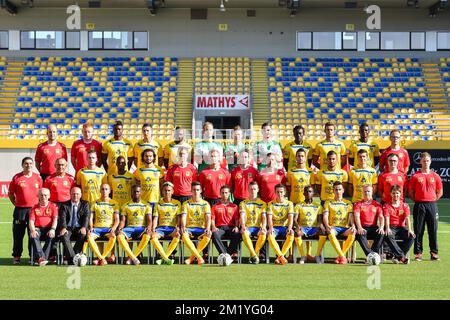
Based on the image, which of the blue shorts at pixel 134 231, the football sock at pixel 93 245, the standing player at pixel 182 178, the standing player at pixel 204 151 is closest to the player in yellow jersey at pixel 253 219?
the standing player at pixel 182 178

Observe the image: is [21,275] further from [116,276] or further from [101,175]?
[101,175]

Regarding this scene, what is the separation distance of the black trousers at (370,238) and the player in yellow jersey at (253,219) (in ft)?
4.54

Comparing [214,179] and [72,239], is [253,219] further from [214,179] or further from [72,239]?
[72,239]

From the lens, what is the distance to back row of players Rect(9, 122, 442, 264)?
35.2ft

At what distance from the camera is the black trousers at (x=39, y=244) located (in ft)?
34.6

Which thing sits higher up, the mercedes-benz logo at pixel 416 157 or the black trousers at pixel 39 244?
the mercedes-benz logo at pixel 416 157

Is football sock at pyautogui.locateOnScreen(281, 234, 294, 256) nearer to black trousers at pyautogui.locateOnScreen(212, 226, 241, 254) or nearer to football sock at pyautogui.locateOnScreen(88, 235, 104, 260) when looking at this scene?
black trousers at pyautogui.locateOnScreen(212, 226, 241, 254)

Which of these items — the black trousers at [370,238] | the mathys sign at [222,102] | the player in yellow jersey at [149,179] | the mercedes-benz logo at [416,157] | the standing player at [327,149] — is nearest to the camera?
the black trousers at [370,238]

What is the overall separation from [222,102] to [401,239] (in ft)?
66.9

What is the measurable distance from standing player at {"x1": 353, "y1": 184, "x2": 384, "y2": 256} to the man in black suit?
391 cm

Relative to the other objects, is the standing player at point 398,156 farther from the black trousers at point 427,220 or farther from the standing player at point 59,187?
the standing player at point 59,187

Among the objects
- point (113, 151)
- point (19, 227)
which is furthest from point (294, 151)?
point (19, 227)

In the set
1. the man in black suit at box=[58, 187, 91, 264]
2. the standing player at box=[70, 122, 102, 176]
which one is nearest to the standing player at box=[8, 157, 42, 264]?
the man in black suit at box=[58, 187, 91, 264]


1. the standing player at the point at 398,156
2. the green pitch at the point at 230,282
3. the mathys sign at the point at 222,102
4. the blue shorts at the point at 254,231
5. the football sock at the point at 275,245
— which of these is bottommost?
the green pitch at the point at 230,282
